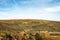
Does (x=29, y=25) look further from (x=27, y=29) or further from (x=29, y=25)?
(x=27, y=29)

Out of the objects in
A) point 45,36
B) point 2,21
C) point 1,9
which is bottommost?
point 45,36

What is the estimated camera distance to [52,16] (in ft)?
25.5

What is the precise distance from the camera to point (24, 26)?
7.68 meters

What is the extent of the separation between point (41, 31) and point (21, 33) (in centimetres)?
82

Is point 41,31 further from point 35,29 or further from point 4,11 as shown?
point 4,11

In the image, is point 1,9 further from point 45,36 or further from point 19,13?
point 45,36

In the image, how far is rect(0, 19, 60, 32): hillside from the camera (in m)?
7.63

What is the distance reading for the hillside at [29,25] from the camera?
763 cm

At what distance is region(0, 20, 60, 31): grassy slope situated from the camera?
763 cm

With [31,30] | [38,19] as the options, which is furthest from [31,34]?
[38,19]

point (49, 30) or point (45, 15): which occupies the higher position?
point (45, 15)

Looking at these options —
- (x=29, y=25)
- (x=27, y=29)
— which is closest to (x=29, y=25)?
(x=29, y=25)

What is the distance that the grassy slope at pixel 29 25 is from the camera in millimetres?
7633

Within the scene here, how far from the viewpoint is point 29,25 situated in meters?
7.68
